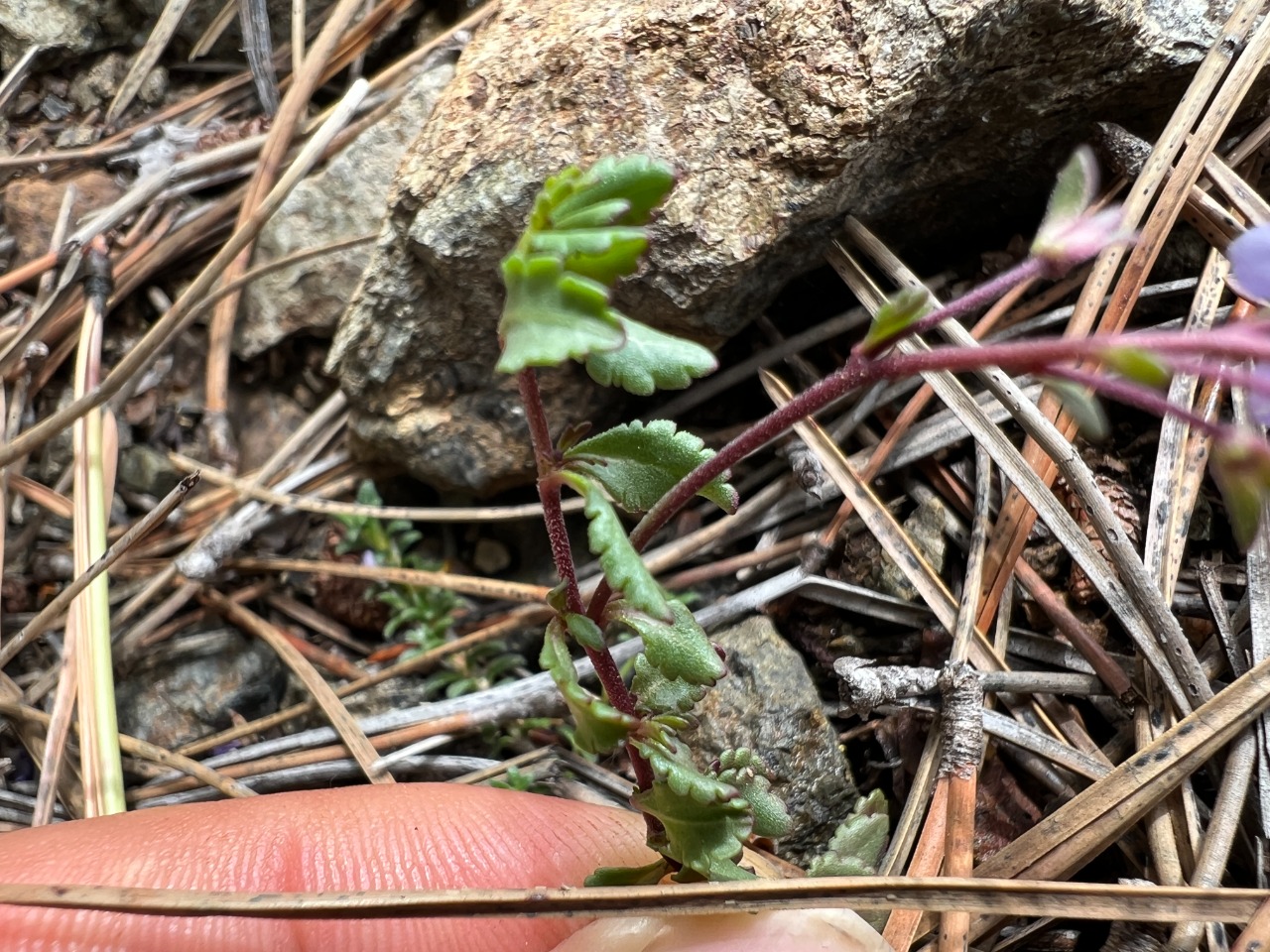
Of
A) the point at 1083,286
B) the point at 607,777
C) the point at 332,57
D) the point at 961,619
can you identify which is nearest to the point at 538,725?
the point at 607,777

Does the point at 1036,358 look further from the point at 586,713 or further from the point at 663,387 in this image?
the point at 586,713

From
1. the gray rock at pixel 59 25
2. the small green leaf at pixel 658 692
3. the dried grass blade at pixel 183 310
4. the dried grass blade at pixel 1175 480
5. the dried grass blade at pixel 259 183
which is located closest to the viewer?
the small green leaf at pixel 658 692

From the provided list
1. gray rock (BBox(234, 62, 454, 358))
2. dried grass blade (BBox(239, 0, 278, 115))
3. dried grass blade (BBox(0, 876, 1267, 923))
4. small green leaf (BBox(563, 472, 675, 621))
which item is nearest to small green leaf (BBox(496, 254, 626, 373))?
small green leaf (BBox(563, 472, 675, 621))

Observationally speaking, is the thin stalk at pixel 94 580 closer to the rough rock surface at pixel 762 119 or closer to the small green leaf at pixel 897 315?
the rough rock surface at pixel 762 119

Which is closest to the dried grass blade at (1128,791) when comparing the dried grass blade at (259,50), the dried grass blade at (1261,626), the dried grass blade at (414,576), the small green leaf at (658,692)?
the dried grass blade at (1261,626)

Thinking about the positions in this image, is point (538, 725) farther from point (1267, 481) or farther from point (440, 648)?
point (1267, 481)

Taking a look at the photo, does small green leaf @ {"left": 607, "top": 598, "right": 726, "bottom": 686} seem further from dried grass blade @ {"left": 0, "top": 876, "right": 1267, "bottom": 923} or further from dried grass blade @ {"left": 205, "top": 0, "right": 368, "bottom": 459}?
dried grass blade @ {"left": 205, "top": 0, "right": 368, "bottom": 459}
